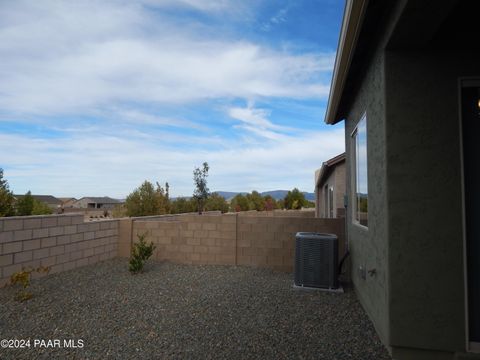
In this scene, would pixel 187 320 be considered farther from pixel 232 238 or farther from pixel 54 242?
pixel 54 242

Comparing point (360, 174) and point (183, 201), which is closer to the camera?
point (360, 174)

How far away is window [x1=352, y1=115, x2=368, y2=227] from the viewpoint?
4.06 m

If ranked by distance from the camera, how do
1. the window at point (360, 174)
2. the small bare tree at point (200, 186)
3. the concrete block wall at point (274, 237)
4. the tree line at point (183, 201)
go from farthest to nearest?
the small bare tree at point (200, 186) → the tree line at point (183, 201) → the concrete block wall at point (274, 237) → the window at point (360, 174)

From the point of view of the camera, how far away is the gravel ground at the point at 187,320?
287 centimetres

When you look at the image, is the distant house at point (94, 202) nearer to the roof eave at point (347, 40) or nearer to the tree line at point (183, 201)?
the tree line at point (183, 201)

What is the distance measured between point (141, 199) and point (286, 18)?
982cm

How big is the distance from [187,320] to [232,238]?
3377 millimetres

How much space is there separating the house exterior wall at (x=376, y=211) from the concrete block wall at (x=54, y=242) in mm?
5474

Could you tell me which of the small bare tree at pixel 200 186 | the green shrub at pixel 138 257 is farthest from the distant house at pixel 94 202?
the green shrub at pixel 138 257

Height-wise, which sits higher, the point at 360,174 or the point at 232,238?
the point at 360,174

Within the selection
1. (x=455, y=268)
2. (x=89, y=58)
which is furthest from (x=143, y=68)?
(x=455, y=268)

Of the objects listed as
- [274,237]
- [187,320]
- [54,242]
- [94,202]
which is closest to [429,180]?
[187,320]

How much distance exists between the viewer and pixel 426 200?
2.70m

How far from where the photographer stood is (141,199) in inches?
559
